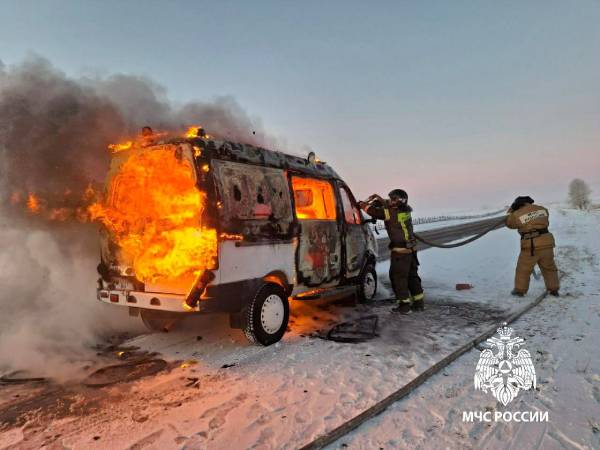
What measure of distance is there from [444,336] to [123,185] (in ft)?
14.9

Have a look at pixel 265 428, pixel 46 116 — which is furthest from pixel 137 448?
pixel 46 116

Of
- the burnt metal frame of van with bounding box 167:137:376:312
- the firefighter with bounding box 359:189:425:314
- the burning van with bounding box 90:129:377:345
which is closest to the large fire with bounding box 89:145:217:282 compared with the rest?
the burning van with bounding box 90:129:377:345

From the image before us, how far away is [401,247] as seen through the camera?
21.5ft

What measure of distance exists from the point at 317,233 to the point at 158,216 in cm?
227

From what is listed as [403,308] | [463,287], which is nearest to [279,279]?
[403,308]

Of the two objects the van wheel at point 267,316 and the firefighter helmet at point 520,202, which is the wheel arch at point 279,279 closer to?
the van wheel at point 267,316

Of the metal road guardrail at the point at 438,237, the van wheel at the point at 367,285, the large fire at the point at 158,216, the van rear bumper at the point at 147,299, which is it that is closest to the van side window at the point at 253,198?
the large fire at the point at 158,216

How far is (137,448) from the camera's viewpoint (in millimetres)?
2699

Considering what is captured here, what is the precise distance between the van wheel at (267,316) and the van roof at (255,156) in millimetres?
1609

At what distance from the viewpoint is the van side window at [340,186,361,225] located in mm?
6660

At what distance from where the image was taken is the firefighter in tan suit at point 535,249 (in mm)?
7012

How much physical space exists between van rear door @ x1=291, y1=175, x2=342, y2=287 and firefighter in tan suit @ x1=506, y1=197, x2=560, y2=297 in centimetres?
350

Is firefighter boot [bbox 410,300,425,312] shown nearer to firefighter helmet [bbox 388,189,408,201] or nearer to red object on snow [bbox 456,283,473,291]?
firefighter helmet [bbox 388,189,408,201]

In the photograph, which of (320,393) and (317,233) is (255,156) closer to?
(317,233)
